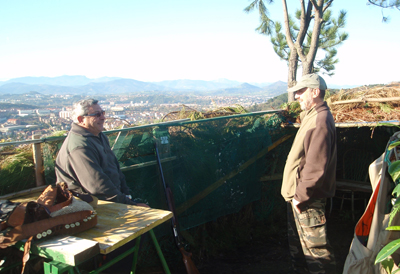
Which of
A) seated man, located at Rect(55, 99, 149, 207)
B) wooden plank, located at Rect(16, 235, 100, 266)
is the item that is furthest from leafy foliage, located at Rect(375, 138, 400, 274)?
seated man, located at Rect(55, 99, 149, 207)

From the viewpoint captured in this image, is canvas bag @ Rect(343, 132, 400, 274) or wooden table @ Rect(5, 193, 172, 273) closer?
wooden table @ Rect(5, 193, 172, 273)

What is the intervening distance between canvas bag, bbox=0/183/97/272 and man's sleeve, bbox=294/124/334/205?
1764 mm

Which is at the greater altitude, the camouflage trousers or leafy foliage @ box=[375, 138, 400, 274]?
leafy foliage @ box=[375, 138, 400, 274]

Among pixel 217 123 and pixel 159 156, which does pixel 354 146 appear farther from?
pixel 159 156

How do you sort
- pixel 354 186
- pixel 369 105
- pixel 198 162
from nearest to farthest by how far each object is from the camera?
pixel 198 162
pixel 369 105
pixel 354 186

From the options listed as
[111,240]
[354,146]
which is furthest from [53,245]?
[354,146]

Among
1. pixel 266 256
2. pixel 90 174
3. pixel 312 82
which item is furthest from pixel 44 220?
pixel 266 256

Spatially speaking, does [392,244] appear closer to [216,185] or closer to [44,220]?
[44,220]

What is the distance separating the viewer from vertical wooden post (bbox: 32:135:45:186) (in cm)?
288

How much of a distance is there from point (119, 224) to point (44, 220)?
445mm

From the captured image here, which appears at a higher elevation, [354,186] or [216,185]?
[216,185]

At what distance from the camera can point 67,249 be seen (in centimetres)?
165

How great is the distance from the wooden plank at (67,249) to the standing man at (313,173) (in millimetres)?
1845

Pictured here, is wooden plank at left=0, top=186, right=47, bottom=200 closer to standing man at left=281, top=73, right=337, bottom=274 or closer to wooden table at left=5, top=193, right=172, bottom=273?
wooden table at left=5, top=193, right=172, bottom=273
